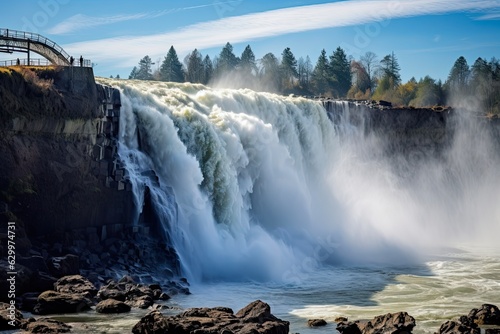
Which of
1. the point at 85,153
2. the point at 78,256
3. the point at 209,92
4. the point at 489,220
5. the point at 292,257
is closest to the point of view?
the point at 78,256

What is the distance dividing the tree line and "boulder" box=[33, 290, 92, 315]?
245 feet

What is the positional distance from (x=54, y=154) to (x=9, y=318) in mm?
9589

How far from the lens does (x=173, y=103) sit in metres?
37.3

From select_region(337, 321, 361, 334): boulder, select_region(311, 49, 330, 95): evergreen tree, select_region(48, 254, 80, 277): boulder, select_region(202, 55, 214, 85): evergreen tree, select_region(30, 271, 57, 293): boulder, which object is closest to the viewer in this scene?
select_region(337, 321, 361, 334): boulder

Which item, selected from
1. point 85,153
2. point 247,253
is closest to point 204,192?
point 247,253

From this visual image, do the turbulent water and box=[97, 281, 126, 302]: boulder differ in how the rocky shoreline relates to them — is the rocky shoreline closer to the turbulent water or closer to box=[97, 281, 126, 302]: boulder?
box=[97, 281, 126, 302]: boulder

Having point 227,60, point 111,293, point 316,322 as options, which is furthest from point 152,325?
point 227,60

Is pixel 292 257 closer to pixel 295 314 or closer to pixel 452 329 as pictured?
pixel 295 314

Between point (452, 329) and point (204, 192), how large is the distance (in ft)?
51.6

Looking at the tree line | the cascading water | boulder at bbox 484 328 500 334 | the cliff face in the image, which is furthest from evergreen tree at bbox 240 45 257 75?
boulder at bbox 484 328 500 334

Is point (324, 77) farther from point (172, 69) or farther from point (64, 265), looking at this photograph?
point (64, 265)

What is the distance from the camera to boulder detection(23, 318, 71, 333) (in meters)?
20.8

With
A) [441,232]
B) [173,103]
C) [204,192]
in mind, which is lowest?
[441,232]

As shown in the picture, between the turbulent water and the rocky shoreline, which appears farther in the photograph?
the turbulent water
